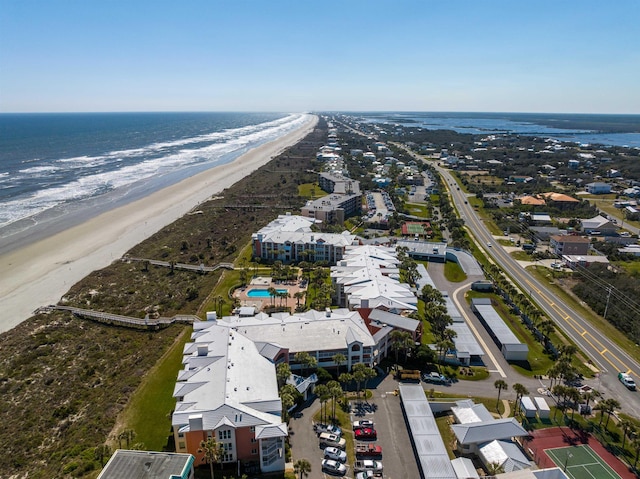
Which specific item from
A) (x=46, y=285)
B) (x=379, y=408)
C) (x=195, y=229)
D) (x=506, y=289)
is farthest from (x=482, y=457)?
(x=195, y=229)

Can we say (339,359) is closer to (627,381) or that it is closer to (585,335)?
(627,381)

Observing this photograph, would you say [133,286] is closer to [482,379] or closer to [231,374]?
[231,374]

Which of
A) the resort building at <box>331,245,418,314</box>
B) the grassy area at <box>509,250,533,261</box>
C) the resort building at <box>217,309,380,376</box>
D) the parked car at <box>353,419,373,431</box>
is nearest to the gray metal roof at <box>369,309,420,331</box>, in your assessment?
the resort building at <box>331,245,418,314</box>

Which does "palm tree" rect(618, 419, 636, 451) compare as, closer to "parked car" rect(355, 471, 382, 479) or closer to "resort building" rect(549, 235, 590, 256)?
"parked car" rect(355, 471, 382, 479)

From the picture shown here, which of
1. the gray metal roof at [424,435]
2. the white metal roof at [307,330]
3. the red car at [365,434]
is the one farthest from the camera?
the white metal roof at [307,330]

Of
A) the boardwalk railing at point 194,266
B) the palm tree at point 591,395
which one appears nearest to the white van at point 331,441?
the palm tree at point 591,395

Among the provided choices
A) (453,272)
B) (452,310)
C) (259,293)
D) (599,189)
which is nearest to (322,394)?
(452,310)

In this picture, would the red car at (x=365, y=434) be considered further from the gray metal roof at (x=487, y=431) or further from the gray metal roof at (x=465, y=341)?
the gray metal roof at (x=465, y=341)
